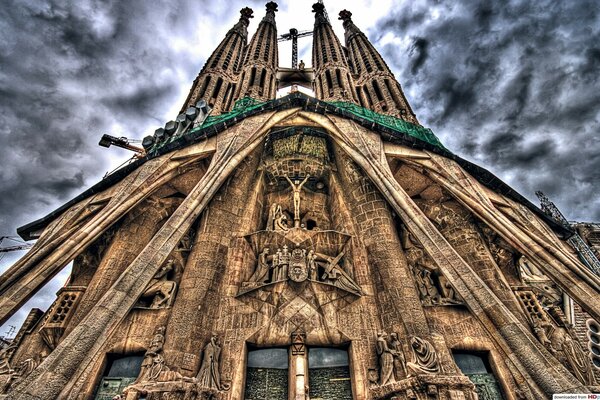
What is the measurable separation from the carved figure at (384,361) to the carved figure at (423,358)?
1.96 feet

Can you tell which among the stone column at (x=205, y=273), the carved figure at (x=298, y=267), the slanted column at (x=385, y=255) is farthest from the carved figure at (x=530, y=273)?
the stone column at (x=205, y=273)

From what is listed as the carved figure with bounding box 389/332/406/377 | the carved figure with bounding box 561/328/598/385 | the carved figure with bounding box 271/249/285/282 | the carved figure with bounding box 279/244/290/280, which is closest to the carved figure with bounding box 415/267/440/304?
the carved figure with bounding box 389/332/406/377

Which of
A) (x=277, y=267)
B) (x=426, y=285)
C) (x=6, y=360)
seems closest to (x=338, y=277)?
(x=277, y=267)

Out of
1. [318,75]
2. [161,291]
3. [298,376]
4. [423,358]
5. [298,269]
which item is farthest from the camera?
[318,75]

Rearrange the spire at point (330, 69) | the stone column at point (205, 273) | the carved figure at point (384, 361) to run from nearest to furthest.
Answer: the carved figure at point (384, 361)
the stone column at point (205, 273)
the spire at point (330, 69)

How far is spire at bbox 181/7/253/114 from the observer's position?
1938 cm

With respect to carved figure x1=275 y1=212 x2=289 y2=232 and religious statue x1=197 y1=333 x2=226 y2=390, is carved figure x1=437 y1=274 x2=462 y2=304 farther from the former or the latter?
religious statue x1=197 y1=333 x2=226 y2=390

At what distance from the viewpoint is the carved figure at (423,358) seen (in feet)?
21.5

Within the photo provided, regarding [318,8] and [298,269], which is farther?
[318,8]

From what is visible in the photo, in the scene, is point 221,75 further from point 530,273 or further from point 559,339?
point 559,339

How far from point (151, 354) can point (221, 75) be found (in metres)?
19.5

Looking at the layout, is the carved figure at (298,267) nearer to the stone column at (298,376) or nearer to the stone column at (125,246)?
the stone column at (298,376)

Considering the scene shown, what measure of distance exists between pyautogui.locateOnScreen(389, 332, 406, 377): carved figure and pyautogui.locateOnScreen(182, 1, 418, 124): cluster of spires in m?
13.1

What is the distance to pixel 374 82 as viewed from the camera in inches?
867
